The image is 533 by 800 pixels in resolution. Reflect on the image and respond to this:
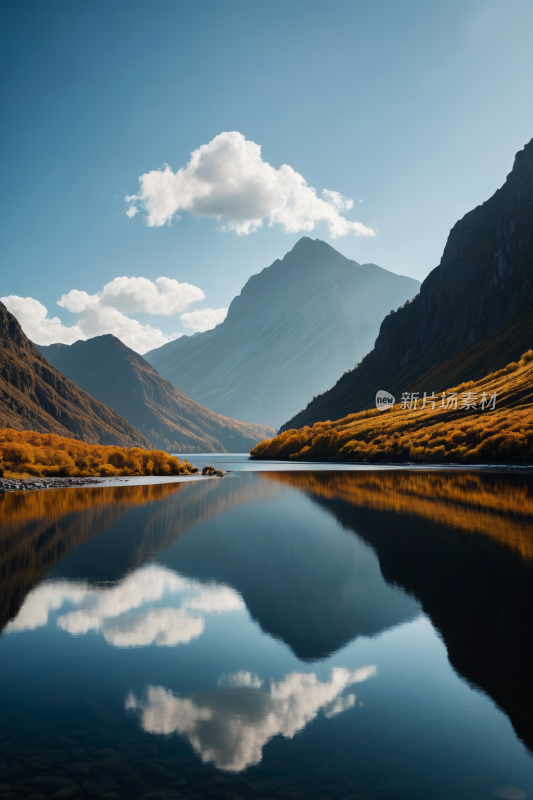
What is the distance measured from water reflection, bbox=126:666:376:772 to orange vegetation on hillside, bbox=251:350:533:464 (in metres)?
82.8

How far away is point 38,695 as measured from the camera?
8.39m

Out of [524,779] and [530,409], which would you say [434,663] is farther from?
[530,409]

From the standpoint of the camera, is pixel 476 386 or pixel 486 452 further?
pixel 476 386

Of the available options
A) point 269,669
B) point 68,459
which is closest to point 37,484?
point 68,459

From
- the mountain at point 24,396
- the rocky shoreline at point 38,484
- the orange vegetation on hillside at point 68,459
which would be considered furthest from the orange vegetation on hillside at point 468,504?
the mountain at point 24,396

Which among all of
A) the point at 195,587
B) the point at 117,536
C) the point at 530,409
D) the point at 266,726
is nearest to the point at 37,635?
the point at 195,587

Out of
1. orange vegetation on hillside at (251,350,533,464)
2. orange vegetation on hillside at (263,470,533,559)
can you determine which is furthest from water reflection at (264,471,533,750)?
orange vegetation on hillside at (251,350,533,464)

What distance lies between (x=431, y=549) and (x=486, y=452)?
247ft

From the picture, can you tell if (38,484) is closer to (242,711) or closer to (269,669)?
(269,669)

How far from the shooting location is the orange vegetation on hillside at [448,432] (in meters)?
87.4

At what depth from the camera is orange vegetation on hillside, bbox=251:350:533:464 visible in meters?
87.4

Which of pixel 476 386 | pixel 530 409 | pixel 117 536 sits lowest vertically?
pixel 117 536

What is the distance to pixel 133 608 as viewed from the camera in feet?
43.9

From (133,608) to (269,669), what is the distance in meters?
5.31
